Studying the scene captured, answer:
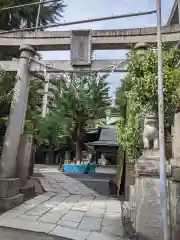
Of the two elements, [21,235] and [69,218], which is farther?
[69,218]

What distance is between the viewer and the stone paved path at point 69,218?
461 centimetres

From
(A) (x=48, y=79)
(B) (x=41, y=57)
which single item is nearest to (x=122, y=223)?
(A) (x=48, y=79)

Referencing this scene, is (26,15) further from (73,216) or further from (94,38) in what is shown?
(73,216)

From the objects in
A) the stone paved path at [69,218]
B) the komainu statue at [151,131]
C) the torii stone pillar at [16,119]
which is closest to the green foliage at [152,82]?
the komainu statue at [151,131]

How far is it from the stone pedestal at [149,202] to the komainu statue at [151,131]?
30 cm

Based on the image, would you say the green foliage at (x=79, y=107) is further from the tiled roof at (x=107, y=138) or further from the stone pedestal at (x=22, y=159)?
the stone pedestal at (x=22, y=159)

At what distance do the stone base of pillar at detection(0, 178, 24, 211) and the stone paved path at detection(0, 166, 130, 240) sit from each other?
206 mm

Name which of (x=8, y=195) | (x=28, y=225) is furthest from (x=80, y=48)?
(x=28, y=225)

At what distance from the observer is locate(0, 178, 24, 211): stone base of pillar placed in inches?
251

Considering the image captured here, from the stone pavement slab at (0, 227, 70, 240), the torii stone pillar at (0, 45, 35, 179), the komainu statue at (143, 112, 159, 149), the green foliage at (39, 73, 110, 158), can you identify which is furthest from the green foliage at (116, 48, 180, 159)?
the green foliage at (39, 73, 110, 158)

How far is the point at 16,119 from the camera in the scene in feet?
24.9

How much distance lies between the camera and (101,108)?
78.7 feet

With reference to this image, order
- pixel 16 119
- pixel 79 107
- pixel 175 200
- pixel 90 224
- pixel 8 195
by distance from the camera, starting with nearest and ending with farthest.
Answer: pixel 175 200, pixel 90 224, pixel 8 195, pixel 16 119, pixel 79 107

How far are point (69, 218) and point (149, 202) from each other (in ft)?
7.81
